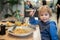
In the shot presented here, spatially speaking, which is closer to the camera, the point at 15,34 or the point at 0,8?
the point at 15,34

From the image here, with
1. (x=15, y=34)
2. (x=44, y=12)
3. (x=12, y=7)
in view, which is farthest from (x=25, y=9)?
(x=15, y=34)

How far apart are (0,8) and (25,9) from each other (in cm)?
84

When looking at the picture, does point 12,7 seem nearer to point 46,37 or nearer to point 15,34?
point 46,37

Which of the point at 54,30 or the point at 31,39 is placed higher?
the point at 31,39

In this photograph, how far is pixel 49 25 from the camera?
2016 mm

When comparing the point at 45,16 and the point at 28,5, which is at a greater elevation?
the point at 45,16

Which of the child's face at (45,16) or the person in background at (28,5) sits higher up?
the child's face at (45,16)

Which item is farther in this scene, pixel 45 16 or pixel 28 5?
pixel 28 5

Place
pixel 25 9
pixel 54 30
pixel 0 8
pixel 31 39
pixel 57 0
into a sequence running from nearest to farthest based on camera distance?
1. pixel 31 39
2. pixel 54 30
3. pixel 0 8
4. pixel 25 9
5. pixel 57 0

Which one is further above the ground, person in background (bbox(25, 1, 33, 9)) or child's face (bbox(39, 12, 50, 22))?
child's face (bbox(39, 12, 50, 22))

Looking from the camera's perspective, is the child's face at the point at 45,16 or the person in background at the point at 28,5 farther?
the person in background at the point at 28,5

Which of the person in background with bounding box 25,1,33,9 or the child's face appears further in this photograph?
the person in background with bounding box 25,1,33,9

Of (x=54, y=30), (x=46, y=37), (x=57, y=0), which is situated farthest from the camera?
(x=57, y=0)

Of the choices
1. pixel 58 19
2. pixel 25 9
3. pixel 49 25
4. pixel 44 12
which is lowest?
pixel 58 19
